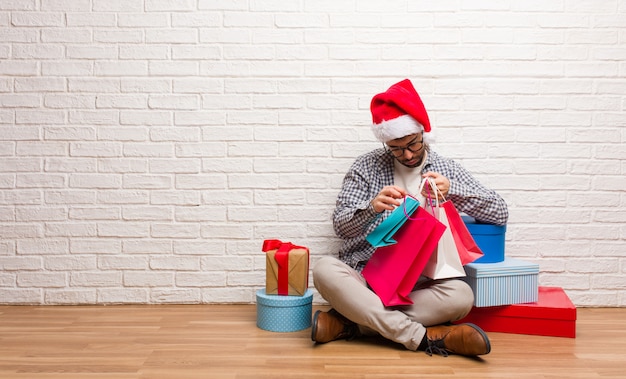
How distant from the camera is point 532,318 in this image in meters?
2.39

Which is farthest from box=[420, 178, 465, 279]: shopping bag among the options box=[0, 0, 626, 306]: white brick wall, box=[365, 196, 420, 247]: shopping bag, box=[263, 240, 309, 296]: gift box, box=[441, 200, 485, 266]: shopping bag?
box=[0, 0, 626, 306]: white brick wall

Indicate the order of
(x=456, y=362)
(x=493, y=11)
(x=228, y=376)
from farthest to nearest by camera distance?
(x=493, y=11) < (x=456, y=362) < (x=228, y=376)

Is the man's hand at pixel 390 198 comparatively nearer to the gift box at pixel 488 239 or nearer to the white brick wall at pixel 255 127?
the gift box at pixel 488 239

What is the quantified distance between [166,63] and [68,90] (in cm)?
48

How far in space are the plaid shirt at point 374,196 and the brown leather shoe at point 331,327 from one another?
0.92ft

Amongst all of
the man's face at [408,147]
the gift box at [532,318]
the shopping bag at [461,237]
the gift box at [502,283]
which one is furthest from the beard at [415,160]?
the gift box at [532,318]

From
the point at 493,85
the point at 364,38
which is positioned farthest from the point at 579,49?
the point at 364,38

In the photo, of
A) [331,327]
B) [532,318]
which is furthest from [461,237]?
[331,327]

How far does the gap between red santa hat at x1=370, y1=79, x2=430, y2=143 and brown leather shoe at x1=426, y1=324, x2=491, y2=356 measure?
0.76m

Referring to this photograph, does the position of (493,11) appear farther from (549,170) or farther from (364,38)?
(549,170)

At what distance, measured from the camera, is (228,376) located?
1.87 m

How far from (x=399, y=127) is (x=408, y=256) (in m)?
0.51

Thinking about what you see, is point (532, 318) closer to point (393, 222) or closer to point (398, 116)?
point (393, 222)

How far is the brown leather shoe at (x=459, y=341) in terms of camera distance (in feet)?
6.63
